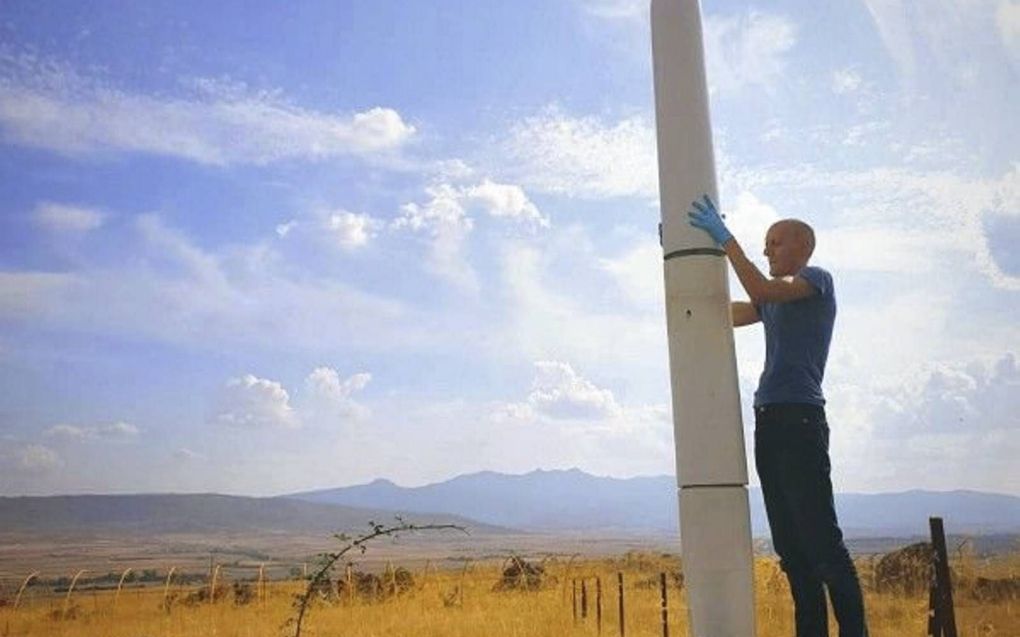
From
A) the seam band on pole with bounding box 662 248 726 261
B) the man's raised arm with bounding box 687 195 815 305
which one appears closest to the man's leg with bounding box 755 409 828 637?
the man's raised arm with bounding box 687 195 815 305

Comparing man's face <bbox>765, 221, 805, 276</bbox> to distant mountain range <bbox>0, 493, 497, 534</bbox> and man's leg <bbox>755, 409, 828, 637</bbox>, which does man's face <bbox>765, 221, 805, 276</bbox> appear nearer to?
man's leg <bbox>755, 409, 828, 637</bbox>

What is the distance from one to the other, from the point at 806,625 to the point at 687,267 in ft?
8.34

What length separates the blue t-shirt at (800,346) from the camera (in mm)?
6586

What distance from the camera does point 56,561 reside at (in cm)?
9688

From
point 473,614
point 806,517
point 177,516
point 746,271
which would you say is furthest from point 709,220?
point 177,516

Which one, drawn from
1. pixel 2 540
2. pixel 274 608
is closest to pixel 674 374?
pixel 274 608

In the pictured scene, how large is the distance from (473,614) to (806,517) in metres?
9.03

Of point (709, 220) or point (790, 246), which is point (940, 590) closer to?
point (790, 246)

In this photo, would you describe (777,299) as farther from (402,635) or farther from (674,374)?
(402,635)

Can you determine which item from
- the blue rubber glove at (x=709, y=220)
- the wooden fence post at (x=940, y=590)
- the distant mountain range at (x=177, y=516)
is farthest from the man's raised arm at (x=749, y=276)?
the distant mountain range at (x=177, y=516)

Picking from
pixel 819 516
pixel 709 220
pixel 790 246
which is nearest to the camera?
pixel 819 516

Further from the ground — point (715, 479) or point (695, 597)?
point (715, 479)

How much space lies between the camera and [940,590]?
7.24 meters

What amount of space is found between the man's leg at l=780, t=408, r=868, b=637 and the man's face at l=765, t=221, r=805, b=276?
1.04 meters
